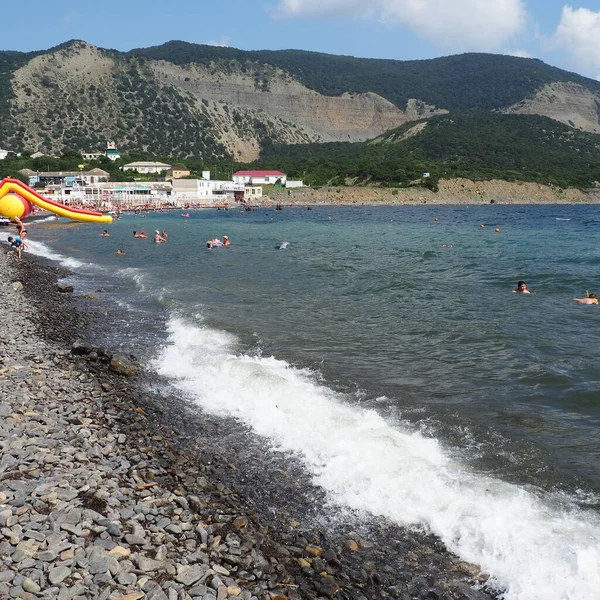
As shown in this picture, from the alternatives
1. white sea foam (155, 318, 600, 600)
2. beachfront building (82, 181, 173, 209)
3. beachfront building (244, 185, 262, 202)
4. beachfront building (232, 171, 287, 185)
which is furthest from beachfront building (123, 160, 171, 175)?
white sea foam (155, 318, 600, 600)

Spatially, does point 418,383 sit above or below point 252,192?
below

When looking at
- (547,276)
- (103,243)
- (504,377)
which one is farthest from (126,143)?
(504,377)

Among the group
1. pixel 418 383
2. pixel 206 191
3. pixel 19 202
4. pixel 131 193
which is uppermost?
pixel 206 191

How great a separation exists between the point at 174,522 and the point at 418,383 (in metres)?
6.58

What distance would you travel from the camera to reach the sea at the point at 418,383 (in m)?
6.82

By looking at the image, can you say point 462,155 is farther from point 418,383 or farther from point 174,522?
point 174,522

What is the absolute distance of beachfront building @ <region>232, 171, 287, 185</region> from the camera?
12506 centimetres

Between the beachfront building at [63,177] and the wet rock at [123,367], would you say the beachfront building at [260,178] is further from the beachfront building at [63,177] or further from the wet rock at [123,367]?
the wet rock at [123,367]

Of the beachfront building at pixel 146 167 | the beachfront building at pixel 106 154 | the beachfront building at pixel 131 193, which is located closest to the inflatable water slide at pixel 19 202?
the beachfront building at pixel 131 193

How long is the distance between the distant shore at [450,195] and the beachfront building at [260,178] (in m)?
5.13

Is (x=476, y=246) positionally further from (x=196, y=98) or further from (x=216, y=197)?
(x=196, y=98)

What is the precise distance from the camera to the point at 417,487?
7.48 meters

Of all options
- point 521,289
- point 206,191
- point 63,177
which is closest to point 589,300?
point 521,289

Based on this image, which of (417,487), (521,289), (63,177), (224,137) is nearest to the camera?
(417,487)
